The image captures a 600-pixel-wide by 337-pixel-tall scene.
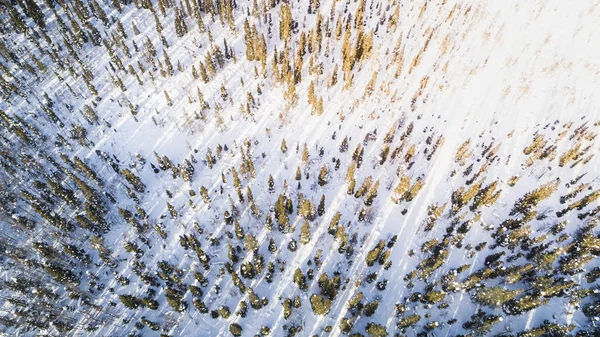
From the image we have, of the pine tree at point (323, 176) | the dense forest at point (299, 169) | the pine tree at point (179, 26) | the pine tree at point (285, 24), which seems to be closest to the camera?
the dense forest at point (299, 169)

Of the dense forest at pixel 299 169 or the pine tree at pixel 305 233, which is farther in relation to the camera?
the pine tree at pixel 305 233

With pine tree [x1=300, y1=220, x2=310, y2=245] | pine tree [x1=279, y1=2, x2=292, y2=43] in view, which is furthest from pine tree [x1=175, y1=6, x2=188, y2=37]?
pine tree [x1=300, y1=220, x2=310, y2=245]

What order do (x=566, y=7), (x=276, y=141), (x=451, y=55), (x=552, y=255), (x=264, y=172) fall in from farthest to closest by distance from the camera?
1. (x=566, y=7)
2. (x=451, y=55)
3. (x=276, y=141)
4. (x=264, y=172)
5. (x=552, y=255)

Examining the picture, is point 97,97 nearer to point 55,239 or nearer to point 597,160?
point 55,239

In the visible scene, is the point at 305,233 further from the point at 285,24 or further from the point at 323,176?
the point at 285,24

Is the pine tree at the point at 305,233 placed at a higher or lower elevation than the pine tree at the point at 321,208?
lower

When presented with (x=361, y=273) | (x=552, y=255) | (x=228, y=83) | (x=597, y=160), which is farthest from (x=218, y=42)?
(x=597, y=160)

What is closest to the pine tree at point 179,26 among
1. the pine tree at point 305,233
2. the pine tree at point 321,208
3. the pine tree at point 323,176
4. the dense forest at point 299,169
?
the dense forest at point 299,169

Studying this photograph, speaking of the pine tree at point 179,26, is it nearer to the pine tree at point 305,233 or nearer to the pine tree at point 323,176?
the pine tree at point 323,176
